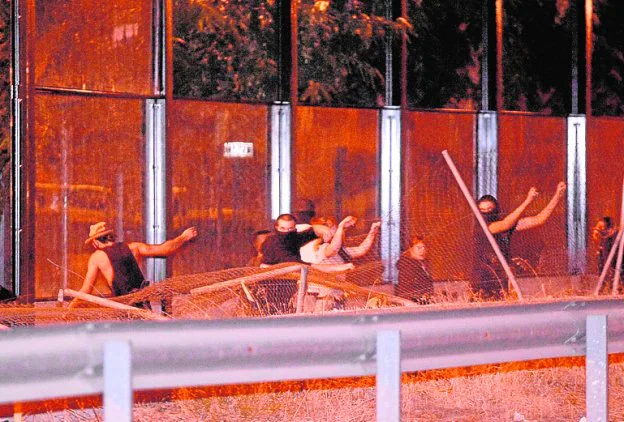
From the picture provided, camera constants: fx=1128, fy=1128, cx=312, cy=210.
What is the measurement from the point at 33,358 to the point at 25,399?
0.55ft

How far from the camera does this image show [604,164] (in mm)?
17734

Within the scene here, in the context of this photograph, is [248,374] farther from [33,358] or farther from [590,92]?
[590,92]

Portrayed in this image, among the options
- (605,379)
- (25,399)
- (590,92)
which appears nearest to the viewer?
(25,399)

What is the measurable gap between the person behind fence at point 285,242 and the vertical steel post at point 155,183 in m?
2.29

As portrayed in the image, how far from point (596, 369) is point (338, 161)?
30.3ft

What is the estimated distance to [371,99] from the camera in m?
15.3

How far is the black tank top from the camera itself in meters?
11.0

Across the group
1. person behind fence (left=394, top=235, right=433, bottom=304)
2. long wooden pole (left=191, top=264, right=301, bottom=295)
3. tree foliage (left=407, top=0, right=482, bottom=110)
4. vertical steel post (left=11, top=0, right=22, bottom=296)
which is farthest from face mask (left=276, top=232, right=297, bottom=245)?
tree foliage (left=407, top=0, right=482, bottom=110)

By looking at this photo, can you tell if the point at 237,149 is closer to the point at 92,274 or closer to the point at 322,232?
the point at 322,232

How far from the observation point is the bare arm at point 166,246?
12.2 m

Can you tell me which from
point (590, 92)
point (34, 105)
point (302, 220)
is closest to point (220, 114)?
point (302, 220)

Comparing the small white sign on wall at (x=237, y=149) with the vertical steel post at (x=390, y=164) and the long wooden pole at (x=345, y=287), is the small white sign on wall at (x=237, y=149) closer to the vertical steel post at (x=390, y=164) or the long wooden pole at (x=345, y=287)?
the vertical steel post at (x=390, y=164)

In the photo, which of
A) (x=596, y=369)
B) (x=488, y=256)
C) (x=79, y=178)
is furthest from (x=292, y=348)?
(x=79, y=178)

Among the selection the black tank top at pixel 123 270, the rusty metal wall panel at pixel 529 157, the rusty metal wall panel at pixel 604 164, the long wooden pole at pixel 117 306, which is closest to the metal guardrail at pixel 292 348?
the long wooden pole at pixel 117 306
